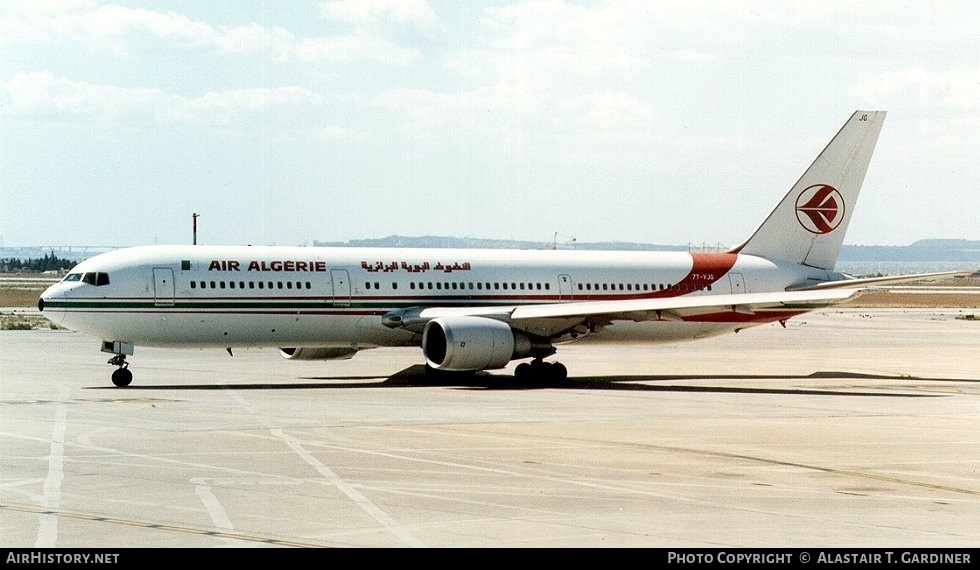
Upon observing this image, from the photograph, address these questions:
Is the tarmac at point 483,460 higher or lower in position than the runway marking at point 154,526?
lower

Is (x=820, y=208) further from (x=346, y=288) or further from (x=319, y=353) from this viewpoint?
(x=319, y=353)

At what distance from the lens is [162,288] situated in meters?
36.2

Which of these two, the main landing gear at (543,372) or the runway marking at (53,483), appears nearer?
the runway marking at (53,483)

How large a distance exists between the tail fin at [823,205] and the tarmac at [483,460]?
5.69m

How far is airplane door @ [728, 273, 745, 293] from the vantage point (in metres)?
44.6

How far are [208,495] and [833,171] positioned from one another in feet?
106

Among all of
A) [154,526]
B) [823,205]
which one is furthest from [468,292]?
[154,526]

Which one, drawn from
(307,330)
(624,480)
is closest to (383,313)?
(307,330)

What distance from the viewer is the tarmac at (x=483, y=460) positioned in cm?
1461

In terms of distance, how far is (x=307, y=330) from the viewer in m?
38.0

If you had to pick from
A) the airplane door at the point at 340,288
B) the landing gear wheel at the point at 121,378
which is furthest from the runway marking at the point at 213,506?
the airplane door at the point at 340,288

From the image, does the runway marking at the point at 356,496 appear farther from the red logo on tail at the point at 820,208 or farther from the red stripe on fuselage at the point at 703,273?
the red logo on tail at the point at 820,208

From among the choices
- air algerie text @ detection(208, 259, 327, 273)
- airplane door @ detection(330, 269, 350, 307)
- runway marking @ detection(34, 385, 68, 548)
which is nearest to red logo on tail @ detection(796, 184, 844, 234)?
airplane door @ detection(330, 269, 350, 307)

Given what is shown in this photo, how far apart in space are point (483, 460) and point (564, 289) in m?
A: 22.1
